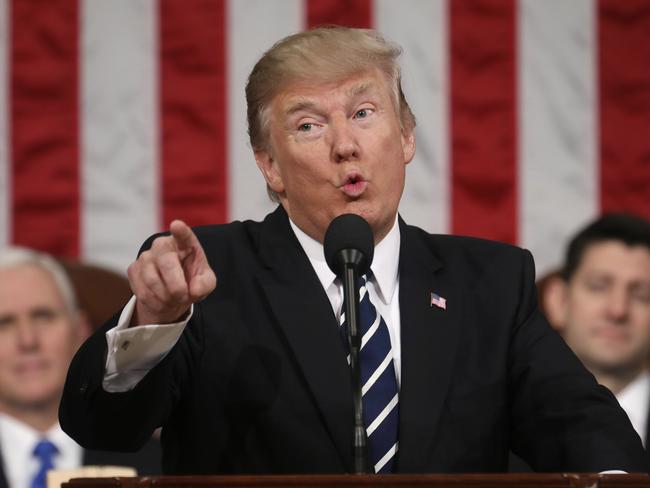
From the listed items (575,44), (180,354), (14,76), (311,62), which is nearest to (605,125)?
(575,44)

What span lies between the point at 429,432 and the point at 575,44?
9.65ft

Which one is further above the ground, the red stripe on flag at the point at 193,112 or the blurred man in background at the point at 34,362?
the red stripe on flag at the point at 193,112

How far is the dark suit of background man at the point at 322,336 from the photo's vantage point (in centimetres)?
233

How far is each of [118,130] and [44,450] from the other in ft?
4.16

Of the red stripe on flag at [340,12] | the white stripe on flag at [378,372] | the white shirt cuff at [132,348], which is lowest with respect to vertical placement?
the white stripe on flag at [378,372]

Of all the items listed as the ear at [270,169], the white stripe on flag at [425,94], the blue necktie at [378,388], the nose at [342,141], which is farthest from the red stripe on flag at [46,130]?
the blue necktie at [378,388]

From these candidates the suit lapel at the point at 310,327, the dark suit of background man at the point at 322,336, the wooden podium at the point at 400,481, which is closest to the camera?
the wooden podium at the point at 400,481

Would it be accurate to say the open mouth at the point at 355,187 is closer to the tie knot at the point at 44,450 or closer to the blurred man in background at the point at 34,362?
the blurred man in background at the point at 34,362

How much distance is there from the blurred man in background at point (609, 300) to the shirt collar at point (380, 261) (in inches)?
88.1

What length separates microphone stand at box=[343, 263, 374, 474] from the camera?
6.83 ft

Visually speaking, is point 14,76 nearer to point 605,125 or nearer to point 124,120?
point 124,120

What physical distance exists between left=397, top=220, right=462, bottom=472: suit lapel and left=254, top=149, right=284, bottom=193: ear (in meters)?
0.29

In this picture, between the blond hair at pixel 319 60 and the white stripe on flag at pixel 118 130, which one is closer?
the blond hair at pixel 319 60

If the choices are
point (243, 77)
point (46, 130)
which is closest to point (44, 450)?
point (46, 130)
